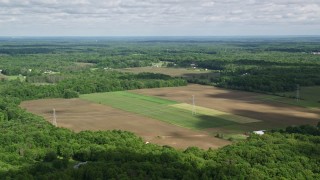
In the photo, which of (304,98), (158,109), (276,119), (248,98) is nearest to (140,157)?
(276,119)

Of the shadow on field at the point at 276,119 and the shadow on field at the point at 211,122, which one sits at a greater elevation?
the shadow on field at the point at 276,119

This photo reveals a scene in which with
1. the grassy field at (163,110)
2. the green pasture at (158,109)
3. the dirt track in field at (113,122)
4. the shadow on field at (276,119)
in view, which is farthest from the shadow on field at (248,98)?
the dirt track in field at (113,122)

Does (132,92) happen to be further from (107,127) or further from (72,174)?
(72,174)

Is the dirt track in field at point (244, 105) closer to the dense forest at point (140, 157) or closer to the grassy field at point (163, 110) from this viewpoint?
the grassy field at point (163, 110)

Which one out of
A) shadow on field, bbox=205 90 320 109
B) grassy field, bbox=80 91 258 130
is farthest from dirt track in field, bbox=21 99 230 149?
shadow on field, bbox=205 90 320 109

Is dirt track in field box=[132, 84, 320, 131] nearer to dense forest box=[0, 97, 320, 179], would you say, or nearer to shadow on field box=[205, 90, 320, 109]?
shadow on field box=[205, 90, 320, 109]

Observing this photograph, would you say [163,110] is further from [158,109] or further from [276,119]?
[276,119]
